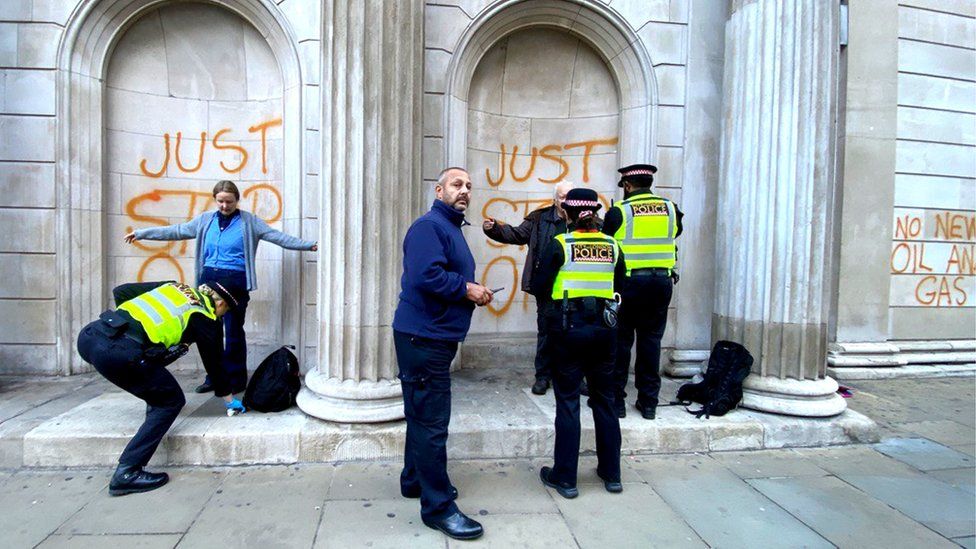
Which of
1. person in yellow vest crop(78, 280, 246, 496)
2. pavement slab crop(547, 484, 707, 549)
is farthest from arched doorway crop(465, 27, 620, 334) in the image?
person in yellow vest crop(78, 280, 246, 496)

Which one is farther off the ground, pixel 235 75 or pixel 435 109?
pixel 235 75

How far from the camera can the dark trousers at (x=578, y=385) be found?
3230 millimetres

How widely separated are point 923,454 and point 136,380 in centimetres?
601

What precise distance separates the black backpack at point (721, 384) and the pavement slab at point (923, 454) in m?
1.20

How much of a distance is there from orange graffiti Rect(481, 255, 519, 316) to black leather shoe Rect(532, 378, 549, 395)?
55.8 inches

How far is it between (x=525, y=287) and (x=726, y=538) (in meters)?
2.50

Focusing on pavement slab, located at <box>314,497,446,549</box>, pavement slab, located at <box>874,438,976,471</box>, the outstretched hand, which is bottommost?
pavement slab, located at <box>314,497,446,549</box>

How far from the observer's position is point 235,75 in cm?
559

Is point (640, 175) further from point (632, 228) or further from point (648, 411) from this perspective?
point (648, 411)

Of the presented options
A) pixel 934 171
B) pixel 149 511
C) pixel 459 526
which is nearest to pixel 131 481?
pixel 149 511

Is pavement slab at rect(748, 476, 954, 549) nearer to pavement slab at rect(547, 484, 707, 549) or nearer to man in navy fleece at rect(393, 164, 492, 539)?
pavement slab at rect(547, 484, 707, 549)

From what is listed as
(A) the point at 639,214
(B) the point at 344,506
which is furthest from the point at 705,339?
(B) the point at 344,506

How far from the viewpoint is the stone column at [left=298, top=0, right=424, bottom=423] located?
13.1 ft

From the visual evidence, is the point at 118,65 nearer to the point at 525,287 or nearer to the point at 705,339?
the point at 525,287
